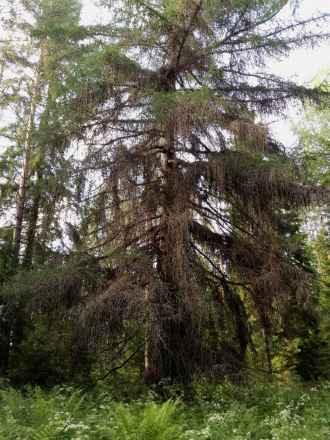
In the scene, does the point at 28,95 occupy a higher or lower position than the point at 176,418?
higher

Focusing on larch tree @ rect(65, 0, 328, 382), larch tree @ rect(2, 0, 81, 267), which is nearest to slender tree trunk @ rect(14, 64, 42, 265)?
larch tree @ rect(2, 0, 81, 267)

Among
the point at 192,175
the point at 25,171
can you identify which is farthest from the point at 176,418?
the point at 25,171

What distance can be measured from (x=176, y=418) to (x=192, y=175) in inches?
171

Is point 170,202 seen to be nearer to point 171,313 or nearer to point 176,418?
point 171,313

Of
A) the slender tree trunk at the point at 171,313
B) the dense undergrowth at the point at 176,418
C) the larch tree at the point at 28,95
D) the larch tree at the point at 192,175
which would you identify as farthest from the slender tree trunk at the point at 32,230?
the dense undergrowth at the point at 176,418

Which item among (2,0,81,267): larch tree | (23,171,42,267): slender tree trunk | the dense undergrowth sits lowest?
the dense undergrowth

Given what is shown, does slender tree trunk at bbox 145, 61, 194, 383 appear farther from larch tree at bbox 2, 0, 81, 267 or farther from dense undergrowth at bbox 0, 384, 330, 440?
larch tree at bbox 2, 0, 81, 267

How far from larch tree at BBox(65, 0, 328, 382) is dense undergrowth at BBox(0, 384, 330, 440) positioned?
2.51 feet

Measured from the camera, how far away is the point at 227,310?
9.00m

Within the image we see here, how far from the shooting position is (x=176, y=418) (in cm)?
641

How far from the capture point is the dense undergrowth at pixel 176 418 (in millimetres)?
4711

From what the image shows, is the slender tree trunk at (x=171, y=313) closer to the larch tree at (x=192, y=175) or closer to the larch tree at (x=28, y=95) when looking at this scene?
the larch tree at (x=192, y=175)

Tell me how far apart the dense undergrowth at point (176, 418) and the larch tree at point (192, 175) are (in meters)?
0.76

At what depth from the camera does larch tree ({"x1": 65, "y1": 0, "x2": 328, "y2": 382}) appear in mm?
7789
